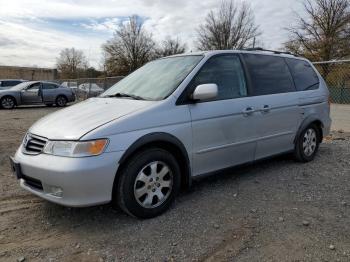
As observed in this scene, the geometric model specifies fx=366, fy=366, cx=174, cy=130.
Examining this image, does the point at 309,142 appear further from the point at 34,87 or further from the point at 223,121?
the point at 34,87

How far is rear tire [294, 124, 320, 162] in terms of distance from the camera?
5.68m

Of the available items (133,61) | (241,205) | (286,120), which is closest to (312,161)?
(286,120)

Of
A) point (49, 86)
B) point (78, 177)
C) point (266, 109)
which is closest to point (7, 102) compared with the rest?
point (49, 86)

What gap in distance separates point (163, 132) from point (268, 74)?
2.15 meters

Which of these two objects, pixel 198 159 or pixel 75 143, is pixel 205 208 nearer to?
pixel 198 159

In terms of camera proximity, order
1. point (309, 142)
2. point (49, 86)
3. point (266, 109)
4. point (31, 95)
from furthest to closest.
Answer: point (49, 86), point (31, 95), point (309, 142), point (266, 109)

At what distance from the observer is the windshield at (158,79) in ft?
13.6

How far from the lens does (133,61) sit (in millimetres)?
47781

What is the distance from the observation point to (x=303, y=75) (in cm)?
582

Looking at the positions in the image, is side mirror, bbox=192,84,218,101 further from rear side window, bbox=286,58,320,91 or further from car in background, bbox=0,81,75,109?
car in background, bbox=0,81,75,109

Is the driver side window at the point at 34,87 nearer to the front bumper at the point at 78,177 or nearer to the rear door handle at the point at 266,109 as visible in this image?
the rear door handle at the point at 266,109

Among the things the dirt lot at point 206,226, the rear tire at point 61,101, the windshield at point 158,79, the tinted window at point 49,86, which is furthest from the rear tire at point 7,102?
the windshield at point 158,79

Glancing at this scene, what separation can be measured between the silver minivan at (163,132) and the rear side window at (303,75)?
0.42ft

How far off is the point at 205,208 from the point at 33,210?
1.92 meters
